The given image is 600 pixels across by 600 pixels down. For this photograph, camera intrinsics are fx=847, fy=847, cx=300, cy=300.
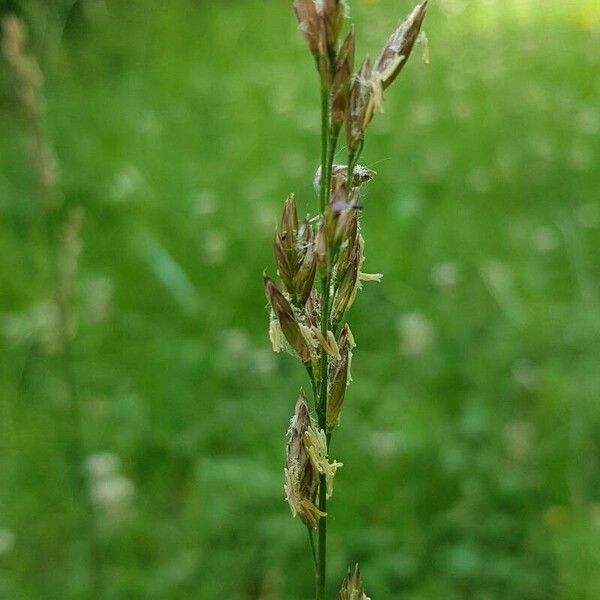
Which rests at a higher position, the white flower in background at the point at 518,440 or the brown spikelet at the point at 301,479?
the white flower in background at the point at 518,440

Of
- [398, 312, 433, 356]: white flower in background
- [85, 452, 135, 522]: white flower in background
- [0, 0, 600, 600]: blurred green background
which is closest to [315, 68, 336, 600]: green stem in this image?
[0, 0, 600, 600]: blurred green background

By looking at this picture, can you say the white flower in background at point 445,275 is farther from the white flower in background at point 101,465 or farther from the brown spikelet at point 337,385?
the brown spikelet at point 337,385

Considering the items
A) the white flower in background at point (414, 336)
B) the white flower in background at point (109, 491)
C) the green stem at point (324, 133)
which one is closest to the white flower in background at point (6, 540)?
the white flower in background at point (109, 491)

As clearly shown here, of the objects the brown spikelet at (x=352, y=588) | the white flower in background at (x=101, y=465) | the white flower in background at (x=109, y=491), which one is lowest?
the brown spikelet at (x=352, y=588)

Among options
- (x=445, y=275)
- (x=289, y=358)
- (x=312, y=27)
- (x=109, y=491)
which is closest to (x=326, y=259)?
(x=312, y=27)

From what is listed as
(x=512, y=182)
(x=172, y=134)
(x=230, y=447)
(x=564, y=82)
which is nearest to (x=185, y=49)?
(x=172, y=134)

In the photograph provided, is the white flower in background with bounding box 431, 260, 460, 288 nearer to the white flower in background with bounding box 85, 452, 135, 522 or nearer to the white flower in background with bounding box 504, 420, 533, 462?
the white flower in background with bounding box 504, 420, 533, 462
